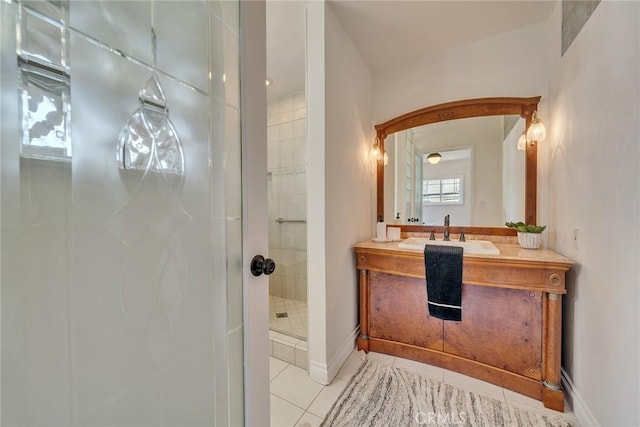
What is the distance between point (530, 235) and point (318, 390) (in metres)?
1.75

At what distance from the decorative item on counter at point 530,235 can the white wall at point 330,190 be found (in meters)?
1.18

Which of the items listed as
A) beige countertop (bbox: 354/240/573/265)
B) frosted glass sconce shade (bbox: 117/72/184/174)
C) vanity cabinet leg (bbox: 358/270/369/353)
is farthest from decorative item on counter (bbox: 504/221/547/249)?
frosted glass sconce shade (bbox: 117/72/184/174)

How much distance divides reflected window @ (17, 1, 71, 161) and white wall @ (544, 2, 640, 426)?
168 centimetres

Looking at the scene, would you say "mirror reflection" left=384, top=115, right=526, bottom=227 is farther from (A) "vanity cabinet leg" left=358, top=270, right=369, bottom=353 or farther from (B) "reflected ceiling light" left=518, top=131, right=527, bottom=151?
(A) "vanity cabinet leg" left=358, top=270, right=369, bottom=353

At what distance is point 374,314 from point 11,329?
191 cm

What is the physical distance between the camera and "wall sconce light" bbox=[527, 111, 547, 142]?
1.74 m

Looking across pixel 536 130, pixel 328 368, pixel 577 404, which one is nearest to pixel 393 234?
pixel 328 368

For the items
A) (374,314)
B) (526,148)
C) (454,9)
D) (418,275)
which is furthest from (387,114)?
(374,314)

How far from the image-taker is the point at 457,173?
7.07ft

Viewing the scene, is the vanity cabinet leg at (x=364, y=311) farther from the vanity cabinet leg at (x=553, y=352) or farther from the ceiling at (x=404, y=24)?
the ceiling at (x=404, y=24)

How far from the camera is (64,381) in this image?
394mm

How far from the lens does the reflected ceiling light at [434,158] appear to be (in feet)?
7.25

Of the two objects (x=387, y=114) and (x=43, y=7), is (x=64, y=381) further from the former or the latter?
(x=387, y=114)

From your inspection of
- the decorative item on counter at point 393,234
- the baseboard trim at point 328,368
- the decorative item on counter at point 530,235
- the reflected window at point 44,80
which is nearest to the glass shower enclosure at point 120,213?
the reflected window at point 44,80
